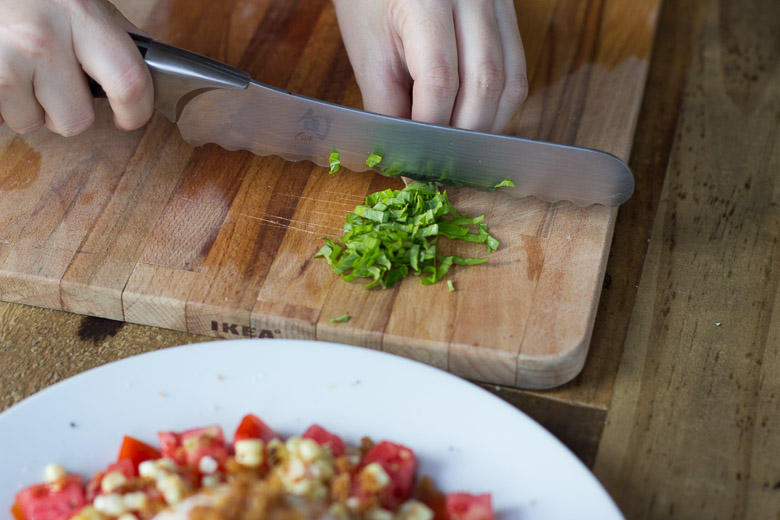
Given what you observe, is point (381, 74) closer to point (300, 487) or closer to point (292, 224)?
point (292, 224)

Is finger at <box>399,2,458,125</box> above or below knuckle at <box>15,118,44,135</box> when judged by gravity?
above

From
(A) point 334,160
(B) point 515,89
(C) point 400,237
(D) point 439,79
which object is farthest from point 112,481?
(B) point 515,89

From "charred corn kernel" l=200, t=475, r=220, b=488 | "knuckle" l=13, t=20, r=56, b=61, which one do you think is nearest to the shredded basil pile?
"charred corn kernel" l=200, t=475, r=220, b=488

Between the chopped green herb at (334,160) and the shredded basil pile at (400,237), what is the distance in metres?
0.08

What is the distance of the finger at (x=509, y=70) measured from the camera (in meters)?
1.27

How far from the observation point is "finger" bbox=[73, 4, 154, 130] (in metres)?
1.14

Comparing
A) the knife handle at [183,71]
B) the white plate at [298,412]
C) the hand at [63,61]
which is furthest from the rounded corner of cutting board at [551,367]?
the hand at [63,61]

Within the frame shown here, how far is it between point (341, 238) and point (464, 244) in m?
0.18

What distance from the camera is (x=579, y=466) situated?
2.84ft

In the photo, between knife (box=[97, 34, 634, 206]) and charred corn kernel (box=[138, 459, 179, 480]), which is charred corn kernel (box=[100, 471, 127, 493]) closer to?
charred corn kernel (box=[138, 459, 179, 480])

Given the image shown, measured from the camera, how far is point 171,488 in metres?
0.83

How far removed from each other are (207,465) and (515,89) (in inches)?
29.7

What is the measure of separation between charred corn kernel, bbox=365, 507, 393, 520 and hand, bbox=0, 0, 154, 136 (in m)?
0.73

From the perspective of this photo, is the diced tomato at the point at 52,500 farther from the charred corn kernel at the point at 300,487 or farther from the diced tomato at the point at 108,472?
the charred corn kernel at the point at 300,487
